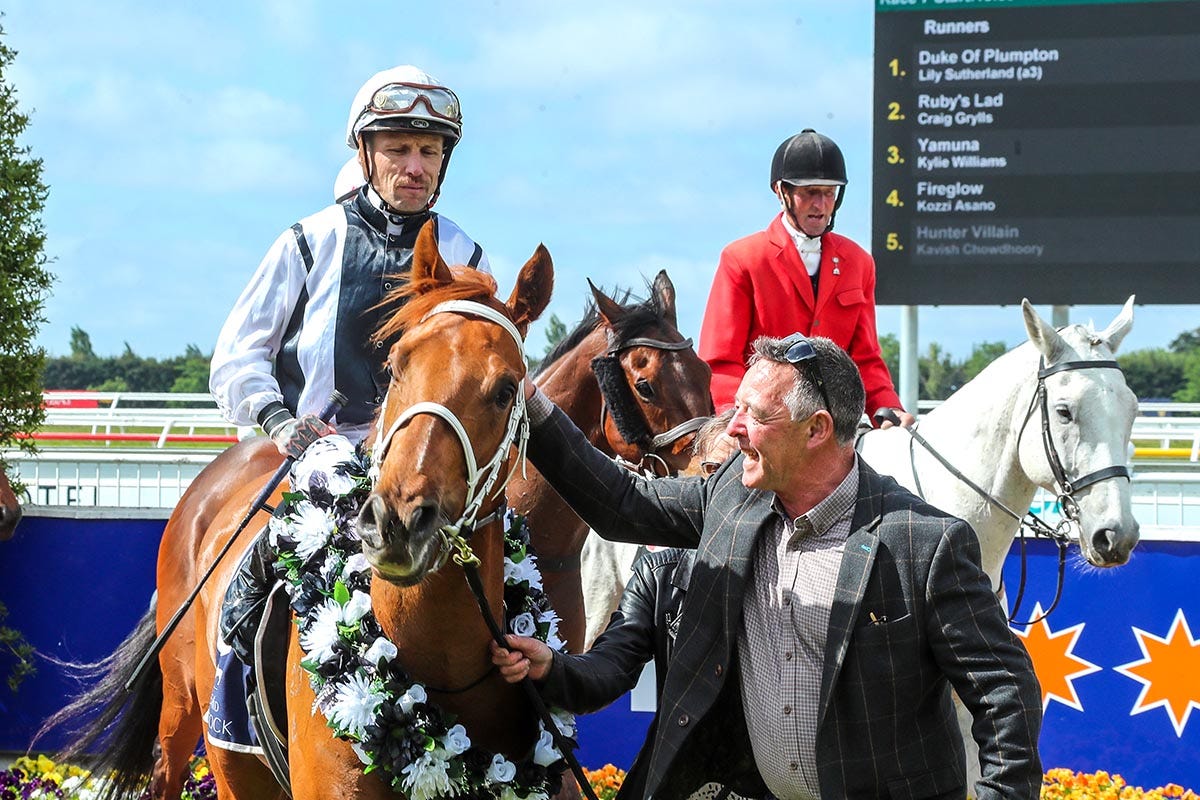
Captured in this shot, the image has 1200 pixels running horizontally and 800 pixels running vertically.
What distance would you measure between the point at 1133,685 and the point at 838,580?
385cm

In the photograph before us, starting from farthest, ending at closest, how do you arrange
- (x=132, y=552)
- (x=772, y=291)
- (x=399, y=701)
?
(x=132, y=552) < (x=772, y=291) < (x=399, y=701)

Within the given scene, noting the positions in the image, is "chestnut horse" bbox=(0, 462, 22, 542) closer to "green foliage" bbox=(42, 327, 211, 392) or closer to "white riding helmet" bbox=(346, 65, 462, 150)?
"white riding helmet" bbox=(346, 65, 462, 150)

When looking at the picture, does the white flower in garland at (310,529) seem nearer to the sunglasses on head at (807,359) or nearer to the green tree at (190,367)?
the sunglasses on head at (807,359)

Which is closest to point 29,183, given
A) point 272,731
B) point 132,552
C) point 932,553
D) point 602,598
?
point 132,552

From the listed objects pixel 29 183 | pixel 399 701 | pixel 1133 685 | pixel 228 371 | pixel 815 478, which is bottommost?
pixel 1133 685

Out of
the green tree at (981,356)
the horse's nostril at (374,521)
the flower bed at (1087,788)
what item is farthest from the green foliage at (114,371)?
the horse's nostril at (374,521)

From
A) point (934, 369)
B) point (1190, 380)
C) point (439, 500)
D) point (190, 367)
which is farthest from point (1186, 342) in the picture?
point (439, 500)

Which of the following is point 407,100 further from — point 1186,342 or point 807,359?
point 1186,342

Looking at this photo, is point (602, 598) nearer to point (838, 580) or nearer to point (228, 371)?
point (228, 371)

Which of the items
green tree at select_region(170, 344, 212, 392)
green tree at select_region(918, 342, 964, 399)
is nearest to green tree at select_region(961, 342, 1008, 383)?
green tree at select_region(918, 342, 964, 399)

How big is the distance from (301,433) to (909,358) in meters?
5.65

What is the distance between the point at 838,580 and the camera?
275 centimetres

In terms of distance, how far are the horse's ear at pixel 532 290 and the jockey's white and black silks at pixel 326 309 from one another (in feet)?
2.23

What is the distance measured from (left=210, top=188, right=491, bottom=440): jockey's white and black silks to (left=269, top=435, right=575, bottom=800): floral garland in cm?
48
